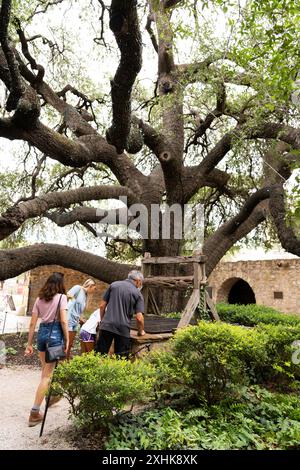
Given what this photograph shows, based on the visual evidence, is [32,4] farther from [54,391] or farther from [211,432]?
[211,432]

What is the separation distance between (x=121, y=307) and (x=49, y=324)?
868 millimetres

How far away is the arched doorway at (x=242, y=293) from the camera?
2033 centimetres

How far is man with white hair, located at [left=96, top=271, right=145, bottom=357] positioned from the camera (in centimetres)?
468

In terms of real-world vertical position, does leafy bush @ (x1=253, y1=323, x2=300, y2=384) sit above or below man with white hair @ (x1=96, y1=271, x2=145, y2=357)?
below

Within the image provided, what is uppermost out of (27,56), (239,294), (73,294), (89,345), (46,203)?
(27,56)

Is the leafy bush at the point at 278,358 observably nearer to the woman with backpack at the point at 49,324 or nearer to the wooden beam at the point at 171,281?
the wooden beam at the point at 171,281

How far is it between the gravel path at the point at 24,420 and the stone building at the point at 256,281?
10.9m

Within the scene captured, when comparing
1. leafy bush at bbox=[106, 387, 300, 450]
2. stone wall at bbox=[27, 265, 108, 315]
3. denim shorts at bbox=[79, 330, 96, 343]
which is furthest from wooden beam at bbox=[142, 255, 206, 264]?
stone wall at bbox=[27, 265, 108, 315]

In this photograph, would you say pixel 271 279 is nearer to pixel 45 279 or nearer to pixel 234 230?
pixel 234 230

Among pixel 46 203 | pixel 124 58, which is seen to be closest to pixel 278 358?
pixel 124 58

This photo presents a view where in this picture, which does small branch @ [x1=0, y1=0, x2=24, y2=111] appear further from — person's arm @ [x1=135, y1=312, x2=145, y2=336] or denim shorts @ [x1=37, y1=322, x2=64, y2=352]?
person's arm @ [x1=135, y1=312, x2=145, y2=336]

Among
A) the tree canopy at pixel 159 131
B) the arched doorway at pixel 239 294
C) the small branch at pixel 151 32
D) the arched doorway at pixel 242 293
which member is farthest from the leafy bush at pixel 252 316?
the small branch at pixel 151 32

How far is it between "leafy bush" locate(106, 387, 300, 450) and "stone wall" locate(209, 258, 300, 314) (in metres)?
11.4

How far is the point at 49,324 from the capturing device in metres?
4.36
